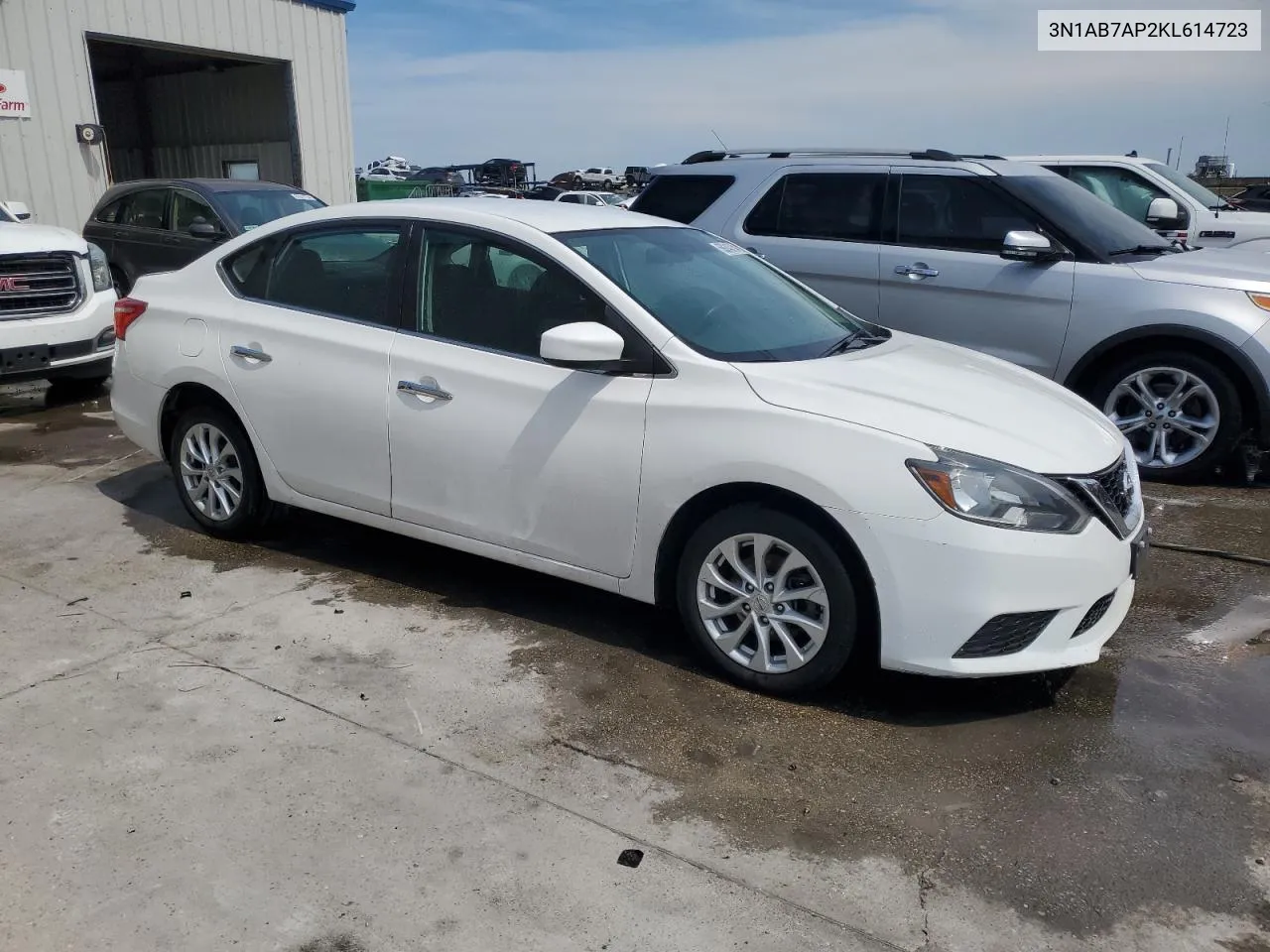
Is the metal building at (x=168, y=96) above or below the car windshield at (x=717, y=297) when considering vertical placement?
above

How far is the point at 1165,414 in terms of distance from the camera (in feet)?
20.6

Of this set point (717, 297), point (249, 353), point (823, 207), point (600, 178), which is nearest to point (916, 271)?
point (823, 207)

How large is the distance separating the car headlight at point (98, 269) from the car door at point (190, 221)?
59.6 inches

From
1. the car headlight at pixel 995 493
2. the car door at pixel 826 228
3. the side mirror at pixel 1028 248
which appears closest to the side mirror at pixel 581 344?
the car headlight at pixel 995 493

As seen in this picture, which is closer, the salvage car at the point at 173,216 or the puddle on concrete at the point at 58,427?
the puddle on concrete at the point at 58,427

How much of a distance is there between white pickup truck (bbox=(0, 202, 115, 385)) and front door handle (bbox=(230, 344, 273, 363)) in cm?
399

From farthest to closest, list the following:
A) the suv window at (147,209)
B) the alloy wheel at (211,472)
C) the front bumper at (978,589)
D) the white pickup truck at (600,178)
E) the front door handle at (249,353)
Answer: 1. the white pickup truck at (600,178)
2. the suv window at (147,209)
3. the alloy wheel at (211,472)
4. the front door handle at (249,353)
5. the front bumper at (978,589)

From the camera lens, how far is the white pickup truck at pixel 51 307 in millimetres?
7977

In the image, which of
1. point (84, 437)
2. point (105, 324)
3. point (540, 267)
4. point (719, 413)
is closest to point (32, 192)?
point (105, 324)

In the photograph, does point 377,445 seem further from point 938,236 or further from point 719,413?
point 938,236

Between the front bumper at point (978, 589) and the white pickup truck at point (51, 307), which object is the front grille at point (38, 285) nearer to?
the white pickup truck at point (51, 307)

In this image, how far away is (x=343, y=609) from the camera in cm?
451

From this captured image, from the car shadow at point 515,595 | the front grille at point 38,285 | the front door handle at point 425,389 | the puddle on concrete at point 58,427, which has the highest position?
the front door handle at point 425,389

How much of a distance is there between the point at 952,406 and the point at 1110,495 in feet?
1.96
